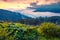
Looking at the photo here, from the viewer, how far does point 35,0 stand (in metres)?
7.42

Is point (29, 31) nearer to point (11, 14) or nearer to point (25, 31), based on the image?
point (25, 31)

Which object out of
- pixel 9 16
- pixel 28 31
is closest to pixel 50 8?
pixel 28 31

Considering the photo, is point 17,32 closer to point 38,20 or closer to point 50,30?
point 38,20

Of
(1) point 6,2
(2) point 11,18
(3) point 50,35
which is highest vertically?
(1) point 6,2

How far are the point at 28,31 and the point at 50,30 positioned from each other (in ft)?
2.06

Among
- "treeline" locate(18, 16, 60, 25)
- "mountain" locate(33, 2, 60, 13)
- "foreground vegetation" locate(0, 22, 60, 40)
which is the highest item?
"mountain" locate(33, 2, 60, 13)

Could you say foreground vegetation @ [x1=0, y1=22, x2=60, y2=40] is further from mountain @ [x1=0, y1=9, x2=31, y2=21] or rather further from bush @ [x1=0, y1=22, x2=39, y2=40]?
mountain @ [x1=0, y1=9, x2=31, y2=21]

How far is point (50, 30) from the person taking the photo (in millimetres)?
7188

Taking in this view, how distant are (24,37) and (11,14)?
0.82m

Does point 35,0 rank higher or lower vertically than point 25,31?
Result: higher

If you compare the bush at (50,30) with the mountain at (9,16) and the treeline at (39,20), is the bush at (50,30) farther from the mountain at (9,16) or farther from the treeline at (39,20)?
the mountain at (9,16)

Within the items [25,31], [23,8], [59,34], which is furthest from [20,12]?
[59,34]

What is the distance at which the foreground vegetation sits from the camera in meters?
6.82

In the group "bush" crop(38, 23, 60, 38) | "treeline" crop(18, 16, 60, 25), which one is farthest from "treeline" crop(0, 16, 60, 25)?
"bush" crop(38, 23, 60, 38)
